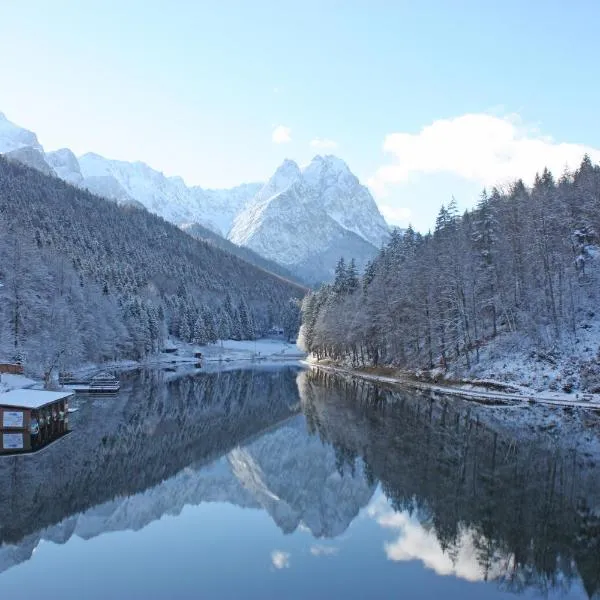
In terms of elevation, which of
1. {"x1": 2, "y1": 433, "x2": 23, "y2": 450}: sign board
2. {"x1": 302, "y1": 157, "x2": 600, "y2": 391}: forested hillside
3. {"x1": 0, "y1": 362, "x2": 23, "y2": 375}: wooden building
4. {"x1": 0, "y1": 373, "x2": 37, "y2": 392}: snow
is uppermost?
{"x1": 302, "y1": 157, "x2": 600, "y2": 391}: forested hillside

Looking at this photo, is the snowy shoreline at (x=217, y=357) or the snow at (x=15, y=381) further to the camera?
the snowy shoreline at (x=217, y=357)

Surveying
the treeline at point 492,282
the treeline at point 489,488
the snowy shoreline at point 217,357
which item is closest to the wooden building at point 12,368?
the snowy shoreline at point 217,357

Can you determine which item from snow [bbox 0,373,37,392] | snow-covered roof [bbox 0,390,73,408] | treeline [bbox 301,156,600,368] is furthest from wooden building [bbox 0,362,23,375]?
treeline [bbox 301,156,600,368]

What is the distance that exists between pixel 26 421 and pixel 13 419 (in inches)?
34.0

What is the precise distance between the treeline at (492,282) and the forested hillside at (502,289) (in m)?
0.15

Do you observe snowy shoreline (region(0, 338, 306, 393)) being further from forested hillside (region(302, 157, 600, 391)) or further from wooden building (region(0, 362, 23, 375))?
forested hillside (region(302, 157, 600, 391))

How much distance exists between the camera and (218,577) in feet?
55.0

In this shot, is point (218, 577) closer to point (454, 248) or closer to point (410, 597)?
point (410, 597)

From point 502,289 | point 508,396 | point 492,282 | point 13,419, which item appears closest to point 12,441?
point 13,419

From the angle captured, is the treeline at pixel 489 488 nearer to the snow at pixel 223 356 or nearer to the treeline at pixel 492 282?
the treeline at pixel 492 282

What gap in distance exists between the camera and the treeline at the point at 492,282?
208ft

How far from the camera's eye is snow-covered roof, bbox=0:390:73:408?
Result: 3406 centimetres

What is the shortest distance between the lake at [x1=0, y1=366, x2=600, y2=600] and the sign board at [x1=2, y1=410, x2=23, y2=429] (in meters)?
3.45

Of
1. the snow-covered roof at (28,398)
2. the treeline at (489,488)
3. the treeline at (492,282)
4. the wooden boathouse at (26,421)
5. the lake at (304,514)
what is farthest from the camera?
the treeline at (492,282)
